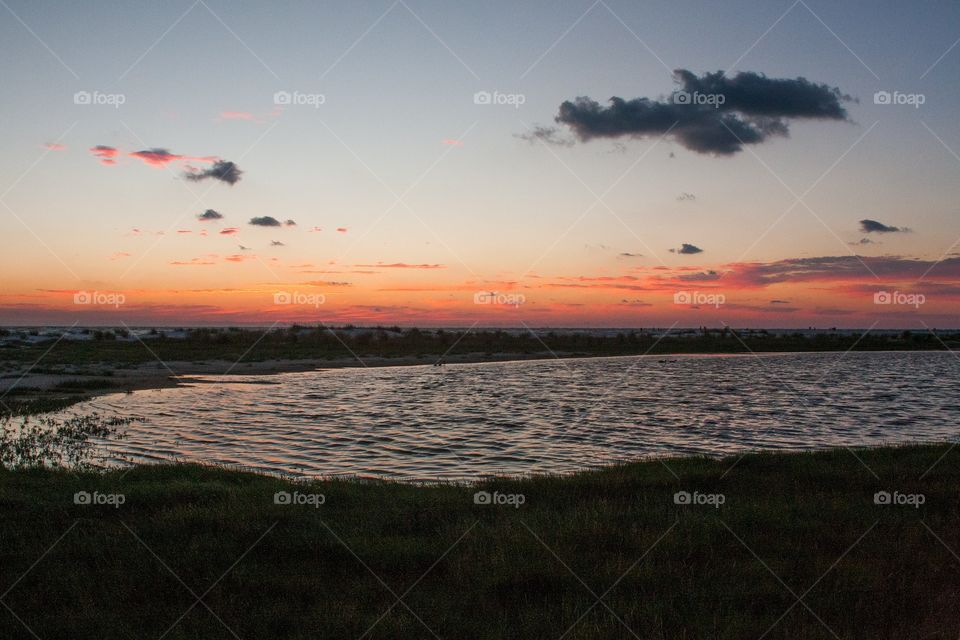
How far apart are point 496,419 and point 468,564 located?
2063cm

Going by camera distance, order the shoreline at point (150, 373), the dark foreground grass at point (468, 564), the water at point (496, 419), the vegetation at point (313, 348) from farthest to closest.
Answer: the vegetation at point (313, 348), the shoreline at point (150, 373), the water at point (496, 419), the dark foreground grass at point (468, 564)

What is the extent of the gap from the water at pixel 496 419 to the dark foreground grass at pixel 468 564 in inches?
255

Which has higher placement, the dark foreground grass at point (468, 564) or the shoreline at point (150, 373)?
the shoreline at point (150, 373)

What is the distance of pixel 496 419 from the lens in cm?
2970

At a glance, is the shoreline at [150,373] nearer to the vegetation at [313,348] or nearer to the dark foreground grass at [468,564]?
the vegetation at [313,348]

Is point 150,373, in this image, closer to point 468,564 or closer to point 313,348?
point 313,348

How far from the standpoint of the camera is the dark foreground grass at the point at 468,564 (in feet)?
24.7

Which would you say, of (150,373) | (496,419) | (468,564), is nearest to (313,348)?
(150,373)

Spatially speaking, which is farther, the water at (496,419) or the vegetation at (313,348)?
the vegetation at (313,348)

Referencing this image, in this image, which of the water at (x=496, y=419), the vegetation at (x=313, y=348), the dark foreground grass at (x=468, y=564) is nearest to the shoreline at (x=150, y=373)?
the water at (x=496, y=419)

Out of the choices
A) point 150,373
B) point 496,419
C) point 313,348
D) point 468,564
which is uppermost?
point 313,348

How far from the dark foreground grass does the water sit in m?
6.48

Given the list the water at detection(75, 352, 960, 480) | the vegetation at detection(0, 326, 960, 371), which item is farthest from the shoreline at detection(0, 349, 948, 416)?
the vegetation at detection(0, 326, 960, 371)

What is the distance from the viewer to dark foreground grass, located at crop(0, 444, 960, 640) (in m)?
7.52
